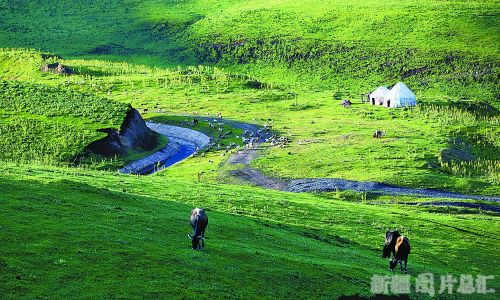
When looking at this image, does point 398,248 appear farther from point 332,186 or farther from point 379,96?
point 379,96

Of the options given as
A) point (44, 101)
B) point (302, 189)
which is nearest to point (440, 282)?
point (302, 189)

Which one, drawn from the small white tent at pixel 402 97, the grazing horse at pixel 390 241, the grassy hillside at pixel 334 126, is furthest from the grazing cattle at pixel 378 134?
A: the grazing horse at pixel 390 241

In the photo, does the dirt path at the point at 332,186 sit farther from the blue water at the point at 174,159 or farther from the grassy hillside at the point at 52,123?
the grassy hillside at the point at 52,123

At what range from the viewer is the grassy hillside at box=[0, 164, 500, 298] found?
3525cm

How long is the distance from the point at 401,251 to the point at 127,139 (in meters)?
78.2

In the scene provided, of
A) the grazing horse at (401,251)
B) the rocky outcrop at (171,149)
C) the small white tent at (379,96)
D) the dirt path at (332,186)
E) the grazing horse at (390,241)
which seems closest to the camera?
the grazing horse at (401,251)

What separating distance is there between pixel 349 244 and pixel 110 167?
5537 cm

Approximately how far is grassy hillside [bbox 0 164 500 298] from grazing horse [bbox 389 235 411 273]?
3.82ft

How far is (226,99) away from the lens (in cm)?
17175

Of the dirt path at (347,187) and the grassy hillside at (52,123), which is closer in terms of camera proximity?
the dirt path at (347,187)

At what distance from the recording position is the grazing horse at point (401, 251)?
4691cm

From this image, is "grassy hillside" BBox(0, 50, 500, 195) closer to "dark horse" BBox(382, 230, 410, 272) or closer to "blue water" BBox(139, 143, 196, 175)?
"blue water" BBox(139, 143, 196, 175)

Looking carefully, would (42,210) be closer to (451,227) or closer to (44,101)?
(451,227)

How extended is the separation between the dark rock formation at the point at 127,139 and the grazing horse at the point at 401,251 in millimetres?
69649
